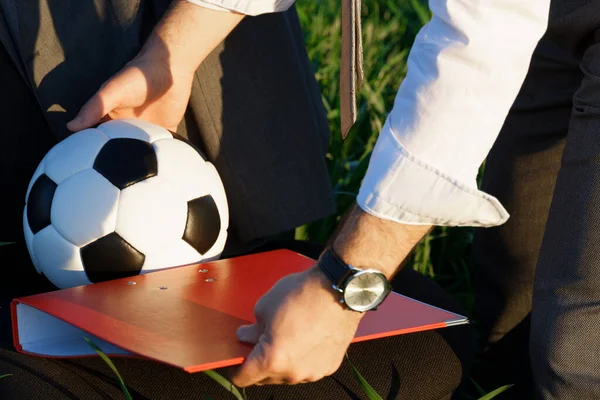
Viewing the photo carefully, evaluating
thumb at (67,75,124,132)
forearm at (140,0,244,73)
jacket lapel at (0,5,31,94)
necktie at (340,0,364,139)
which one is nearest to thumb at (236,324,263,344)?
necktie at (340,0,364,139)

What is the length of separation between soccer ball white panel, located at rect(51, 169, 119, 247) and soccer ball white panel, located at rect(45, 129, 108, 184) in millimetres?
26

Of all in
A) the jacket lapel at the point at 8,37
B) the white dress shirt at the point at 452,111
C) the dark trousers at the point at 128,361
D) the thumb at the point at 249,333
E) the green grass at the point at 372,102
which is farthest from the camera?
the green grass at the point at 372,102

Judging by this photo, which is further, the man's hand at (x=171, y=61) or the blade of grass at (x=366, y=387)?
the man's hand at (x=171, y=61)

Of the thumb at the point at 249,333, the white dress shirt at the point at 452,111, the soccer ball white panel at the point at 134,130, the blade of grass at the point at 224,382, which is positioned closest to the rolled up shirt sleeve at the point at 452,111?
the white dress shirt at the point at 452,111

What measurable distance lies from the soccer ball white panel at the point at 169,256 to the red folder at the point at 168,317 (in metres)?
0.03

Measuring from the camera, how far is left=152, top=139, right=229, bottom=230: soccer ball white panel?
1.97 metres

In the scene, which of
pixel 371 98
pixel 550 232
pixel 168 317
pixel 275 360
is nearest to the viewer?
pixel 275 360

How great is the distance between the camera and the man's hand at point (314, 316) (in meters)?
1.45

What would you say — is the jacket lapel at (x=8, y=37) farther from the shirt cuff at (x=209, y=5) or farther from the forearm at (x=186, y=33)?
the shirt cuff at (x=209, y=5)

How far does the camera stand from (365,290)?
1507 mm

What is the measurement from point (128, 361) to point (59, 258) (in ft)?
1.07

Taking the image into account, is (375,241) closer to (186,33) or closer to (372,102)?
(186,33)

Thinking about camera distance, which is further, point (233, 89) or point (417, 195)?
point (233, 89)

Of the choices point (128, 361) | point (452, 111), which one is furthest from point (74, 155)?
point (452, 111)
